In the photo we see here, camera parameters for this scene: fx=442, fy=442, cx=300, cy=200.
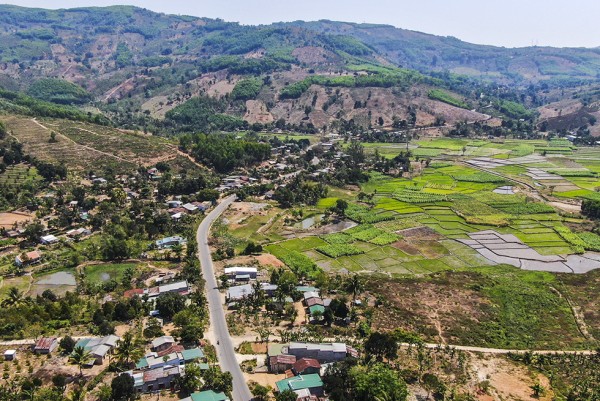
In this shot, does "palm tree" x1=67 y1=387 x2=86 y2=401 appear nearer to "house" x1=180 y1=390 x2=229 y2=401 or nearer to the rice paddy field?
"house" x1=180 y1=390 x2=229 y2=401

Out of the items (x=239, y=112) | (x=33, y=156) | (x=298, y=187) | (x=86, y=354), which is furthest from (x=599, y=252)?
(x=239, y=112)

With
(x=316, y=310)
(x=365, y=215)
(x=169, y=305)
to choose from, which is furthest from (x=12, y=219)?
(x=365, y=215)

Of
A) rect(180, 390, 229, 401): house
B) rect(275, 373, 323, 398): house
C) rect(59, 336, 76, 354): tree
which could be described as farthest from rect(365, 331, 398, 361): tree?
rect(59, 336, 76, 354): tree

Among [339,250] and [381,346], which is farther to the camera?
[339,250]

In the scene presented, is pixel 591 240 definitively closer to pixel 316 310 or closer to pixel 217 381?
pixel 316 310

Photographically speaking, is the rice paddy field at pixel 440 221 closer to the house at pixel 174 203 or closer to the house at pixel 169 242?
the house at pixel 169 242

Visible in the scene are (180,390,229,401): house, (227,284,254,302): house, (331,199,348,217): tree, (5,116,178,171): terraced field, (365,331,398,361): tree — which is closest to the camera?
(180,390,229,401): house
